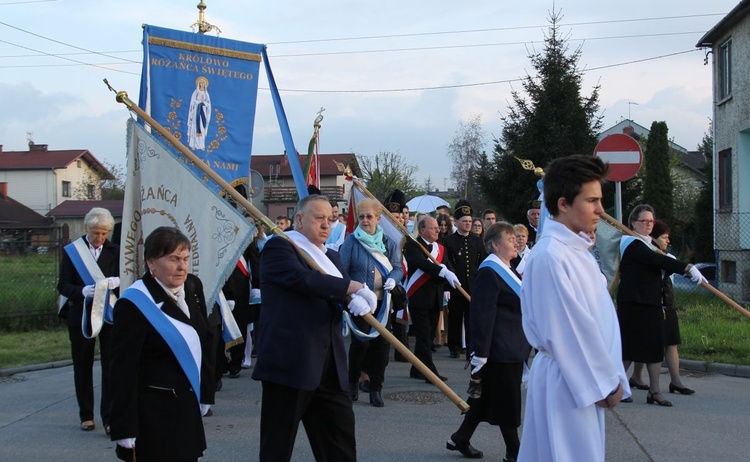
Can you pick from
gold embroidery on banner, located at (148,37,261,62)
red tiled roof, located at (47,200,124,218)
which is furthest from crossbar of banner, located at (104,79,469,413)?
red tiled roof, located at (47,200,124,218)

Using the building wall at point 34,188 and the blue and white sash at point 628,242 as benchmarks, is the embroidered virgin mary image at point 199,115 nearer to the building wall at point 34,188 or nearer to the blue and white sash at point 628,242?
the blue and white sash at point 628,242

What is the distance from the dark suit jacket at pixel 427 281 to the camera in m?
9.45

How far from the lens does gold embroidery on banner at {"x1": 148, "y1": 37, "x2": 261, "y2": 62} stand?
299 inches

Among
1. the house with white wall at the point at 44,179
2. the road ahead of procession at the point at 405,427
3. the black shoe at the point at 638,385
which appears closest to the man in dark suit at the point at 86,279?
the road ahead of procession at the point at 405,427

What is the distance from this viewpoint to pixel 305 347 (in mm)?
4383

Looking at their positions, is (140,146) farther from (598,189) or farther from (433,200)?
(433,200)

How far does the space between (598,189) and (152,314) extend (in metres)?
2.27

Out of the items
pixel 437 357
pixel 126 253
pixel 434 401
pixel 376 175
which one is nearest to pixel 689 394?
pixel 434 401

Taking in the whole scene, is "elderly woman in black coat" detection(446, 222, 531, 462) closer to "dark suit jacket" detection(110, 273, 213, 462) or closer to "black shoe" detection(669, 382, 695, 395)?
"dark suit jacket" detection(110, 273, 213, 462)

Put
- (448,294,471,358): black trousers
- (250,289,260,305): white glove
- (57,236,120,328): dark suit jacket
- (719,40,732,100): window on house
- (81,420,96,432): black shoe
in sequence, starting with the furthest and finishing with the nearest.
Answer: (719,40,732,100): window on house < (448,294,471,358): black trousers < (250,289,260,305): white glove < (81,420,96,432): black shoe < (57,236,120,328): dark suit jacket

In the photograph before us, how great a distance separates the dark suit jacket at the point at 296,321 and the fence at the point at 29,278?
10418 millimetres

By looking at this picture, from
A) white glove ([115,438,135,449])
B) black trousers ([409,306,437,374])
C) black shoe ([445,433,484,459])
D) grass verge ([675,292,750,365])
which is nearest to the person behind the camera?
white glove ([115,438,135,449])

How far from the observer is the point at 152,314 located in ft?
13.1

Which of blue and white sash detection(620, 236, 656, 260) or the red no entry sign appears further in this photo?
the red no entry sign
